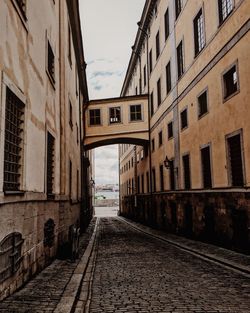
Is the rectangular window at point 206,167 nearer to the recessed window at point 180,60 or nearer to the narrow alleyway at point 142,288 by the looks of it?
the narrow alleyway at point 142,288

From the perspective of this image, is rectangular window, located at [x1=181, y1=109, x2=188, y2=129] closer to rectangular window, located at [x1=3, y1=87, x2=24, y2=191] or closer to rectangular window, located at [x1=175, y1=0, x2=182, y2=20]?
rectangular window, located at [x1=175, y1=0, x2=182, y2=20]

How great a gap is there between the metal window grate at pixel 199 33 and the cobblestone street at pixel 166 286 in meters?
9.89

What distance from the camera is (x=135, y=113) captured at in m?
28.7

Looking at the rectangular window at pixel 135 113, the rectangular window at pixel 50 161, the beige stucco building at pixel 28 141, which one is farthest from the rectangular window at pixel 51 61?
the rectangular window at pixel 135 113

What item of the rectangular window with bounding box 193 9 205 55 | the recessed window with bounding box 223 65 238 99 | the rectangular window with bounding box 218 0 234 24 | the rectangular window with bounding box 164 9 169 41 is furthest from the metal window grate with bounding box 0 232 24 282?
the rectangular window with bounding box 164 9 169 41

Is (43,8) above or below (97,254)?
above

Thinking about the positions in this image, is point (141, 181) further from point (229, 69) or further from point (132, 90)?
point (229, 69)

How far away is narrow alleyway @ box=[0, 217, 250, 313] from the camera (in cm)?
573

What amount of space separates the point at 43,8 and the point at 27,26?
2.48m

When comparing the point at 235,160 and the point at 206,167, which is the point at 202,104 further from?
the point at 235,160

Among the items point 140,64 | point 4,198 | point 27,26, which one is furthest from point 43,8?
point 140,64

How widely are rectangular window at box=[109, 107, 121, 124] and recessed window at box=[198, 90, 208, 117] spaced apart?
12.6 m

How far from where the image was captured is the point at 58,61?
13047 mm

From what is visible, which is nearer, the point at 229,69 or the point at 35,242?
the point at 35,242
